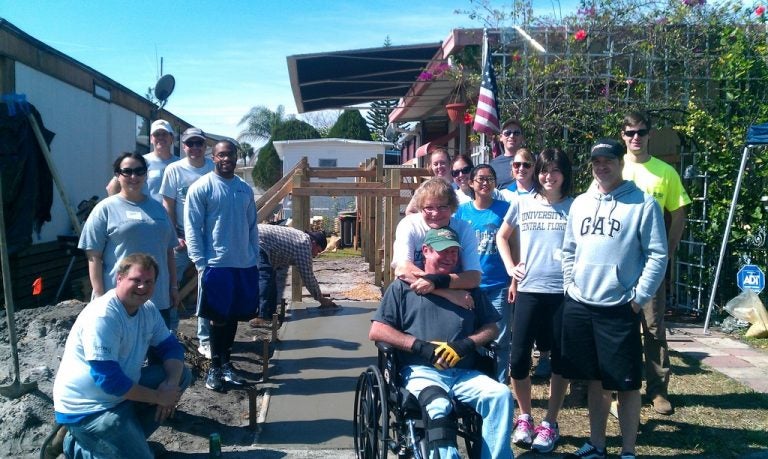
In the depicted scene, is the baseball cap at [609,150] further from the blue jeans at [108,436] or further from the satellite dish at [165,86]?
the satellite dish at [165,86]

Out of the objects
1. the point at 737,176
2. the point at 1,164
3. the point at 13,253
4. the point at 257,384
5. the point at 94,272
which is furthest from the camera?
the point at 737,176

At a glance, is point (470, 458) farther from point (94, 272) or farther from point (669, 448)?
point (94, 272)

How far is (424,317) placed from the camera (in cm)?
367

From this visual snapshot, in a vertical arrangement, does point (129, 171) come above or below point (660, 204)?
above

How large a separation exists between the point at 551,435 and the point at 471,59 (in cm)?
512

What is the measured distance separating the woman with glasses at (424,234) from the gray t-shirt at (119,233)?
5.18 feet

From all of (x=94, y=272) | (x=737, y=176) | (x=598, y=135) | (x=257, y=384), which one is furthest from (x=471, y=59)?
(x=94, y=272)

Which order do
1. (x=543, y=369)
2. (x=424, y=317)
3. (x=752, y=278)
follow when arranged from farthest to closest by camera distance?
(x=752, y=278) < (x=543, y=369) < (x=424, y=317)

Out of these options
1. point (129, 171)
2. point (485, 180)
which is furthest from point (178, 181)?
point (485, 180)

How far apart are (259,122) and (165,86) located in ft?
119

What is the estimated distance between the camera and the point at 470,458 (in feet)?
11.4

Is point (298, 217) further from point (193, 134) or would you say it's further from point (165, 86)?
point (165, 86)

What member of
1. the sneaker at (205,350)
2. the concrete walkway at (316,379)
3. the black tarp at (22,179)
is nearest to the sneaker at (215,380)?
the concrete walkway at (316,379)

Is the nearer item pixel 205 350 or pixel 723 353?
pixel 205 350
